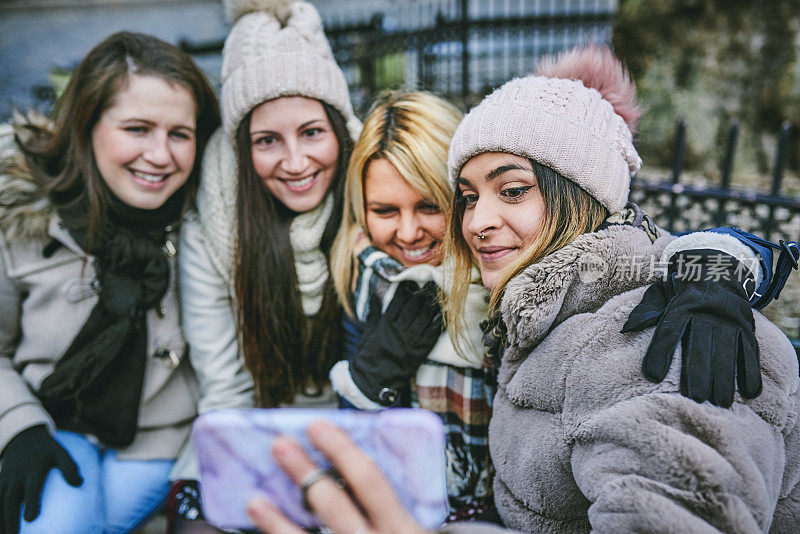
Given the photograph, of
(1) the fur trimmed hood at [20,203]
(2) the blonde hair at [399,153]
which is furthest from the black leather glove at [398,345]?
(1) the fur trimmed hood at [20,203]

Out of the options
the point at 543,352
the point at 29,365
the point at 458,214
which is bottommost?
the point at 29,365

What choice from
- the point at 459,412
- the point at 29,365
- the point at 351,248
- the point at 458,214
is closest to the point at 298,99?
the point at 351,248

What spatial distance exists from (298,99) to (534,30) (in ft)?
22.7

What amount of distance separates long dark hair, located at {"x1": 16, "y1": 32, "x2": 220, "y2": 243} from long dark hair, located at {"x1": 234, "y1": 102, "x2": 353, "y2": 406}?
1.40ft

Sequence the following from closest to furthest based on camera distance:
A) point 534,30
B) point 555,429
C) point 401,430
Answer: point 401,430 < point 555,429 < point 534,30

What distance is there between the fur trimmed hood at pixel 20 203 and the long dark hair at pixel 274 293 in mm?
821

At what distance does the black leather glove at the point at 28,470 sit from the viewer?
197 centimetres

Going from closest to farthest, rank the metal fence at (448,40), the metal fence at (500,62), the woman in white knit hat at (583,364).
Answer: the woman in white knit hat at (583,364) < the metal fence at (500,62) < the metal fence at (448,40)

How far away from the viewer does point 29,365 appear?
2.37 meters

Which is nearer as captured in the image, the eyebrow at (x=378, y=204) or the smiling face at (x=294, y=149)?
the eyebrow at (x=378, y=204)

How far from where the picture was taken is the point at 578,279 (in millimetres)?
1519

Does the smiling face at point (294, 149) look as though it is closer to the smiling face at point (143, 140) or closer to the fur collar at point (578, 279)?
the smiling face at point (143, 140)

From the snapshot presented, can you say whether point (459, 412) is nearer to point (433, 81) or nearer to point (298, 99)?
point (298, 99)

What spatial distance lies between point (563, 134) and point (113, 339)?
6.51 feet
